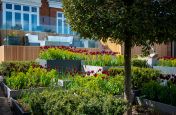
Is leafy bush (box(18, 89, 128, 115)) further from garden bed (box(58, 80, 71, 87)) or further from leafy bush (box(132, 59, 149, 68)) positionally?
leafy bush (box(132, 59, 149, 68))

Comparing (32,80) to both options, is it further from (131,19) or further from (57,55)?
(131,19)

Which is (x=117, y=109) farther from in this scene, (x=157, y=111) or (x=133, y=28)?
(x=157, y=111)

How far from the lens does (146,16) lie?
6512 millimetres

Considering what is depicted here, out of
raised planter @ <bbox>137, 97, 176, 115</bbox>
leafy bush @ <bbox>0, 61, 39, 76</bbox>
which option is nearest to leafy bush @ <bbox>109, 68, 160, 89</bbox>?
raised planter @ <bbox>137, 97, 176, 115</bbox>

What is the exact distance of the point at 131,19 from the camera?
6523mm

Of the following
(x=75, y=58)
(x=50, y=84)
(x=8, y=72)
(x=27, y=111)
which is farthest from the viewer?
(x=75, y=58)

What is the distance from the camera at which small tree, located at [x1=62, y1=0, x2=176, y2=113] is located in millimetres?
6543

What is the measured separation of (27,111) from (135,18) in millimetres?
3885

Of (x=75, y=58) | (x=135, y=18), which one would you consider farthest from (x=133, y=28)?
(x=75, y=58)

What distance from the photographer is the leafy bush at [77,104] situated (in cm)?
636

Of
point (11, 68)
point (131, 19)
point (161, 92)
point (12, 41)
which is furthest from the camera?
point (12, 41)

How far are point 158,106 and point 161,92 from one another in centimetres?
42

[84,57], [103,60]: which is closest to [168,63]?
[103,60]

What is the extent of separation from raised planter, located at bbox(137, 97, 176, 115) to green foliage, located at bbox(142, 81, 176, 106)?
21 cm
